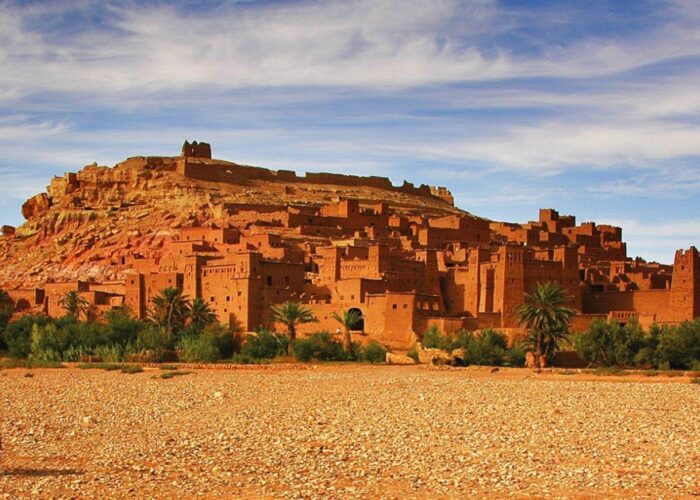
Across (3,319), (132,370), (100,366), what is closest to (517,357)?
(132,370)

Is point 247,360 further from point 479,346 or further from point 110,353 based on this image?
point 479,346

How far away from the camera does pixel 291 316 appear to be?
4425cm

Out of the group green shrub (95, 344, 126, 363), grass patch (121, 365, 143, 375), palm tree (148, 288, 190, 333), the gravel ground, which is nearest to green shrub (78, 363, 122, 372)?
grass patch (121, 365, 143, 375)

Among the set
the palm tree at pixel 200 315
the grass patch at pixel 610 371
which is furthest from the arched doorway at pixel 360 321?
the grass patch at pixel 610 371

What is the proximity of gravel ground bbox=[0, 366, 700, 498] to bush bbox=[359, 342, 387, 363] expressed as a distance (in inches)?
285

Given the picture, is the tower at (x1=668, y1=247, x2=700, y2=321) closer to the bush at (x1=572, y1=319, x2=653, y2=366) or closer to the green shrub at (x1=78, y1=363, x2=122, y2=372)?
the bush at (x1=572, y1=319, x2=653, y2=366)

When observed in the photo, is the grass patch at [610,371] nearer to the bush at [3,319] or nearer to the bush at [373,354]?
the bush at [373,354]

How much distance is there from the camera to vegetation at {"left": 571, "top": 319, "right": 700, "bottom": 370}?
38844 mm

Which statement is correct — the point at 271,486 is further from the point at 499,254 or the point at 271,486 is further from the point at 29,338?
the point at 29,338

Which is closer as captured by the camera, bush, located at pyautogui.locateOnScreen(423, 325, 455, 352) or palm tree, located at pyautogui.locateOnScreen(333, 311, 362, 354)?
bush, located at pyautogui.locateOnScreen(423, 325, 455, 352)

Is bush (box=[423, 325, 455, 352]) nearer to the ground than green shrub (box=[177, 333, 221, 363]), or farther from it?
farther from it

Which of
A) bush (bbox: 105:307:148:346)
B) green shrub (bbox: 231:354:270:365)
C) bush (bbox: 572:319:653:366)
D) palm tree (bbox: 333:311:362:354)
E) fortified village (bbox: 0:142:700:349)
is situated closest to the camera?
bush (bbox: 572:319:653:366)

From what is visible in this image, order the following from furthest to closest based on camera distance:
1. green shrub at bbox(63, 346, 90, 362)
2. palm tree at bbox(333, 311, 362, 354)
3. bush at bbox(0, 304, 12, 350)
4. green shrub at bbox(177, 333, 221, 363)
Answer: bush at bbox(0, 304, 12, 350), green shrub at bbox(63, 346, 90, 362), green shrub at bbox(177, 333, 221, 363), palm tree at bbox(333, 311, 362, 354)

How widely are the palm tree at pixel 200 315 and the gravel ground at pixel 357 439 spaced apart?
12150 millimetres
